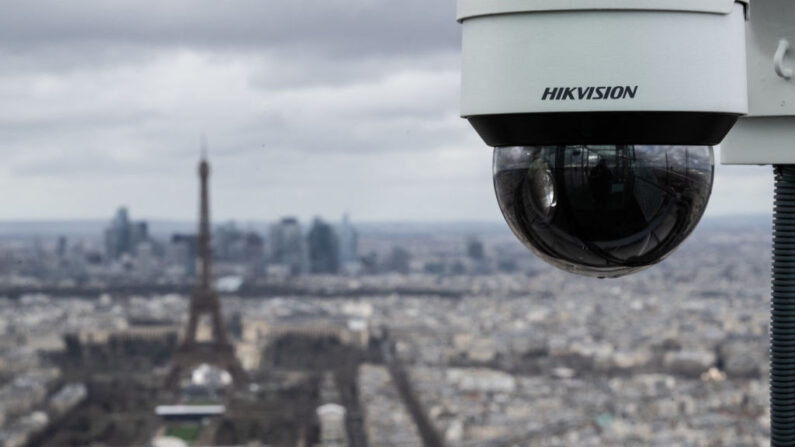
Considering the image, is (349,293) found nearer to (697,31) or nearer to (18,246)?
(18,246)

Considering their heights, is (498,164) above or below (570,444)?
above

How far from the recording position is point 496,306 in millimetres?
31844

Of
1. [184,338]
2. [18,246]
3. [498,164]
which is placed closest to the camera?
[498,164]

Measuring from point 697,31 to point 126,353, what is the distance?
77.8 ft

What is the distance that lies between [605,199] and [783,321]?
17.2 inches

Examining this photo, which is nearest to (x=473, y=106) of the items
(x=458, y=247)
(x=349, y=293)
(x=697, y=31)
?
(x=697, y=31)

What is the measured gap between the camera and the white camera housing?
111 centimetres

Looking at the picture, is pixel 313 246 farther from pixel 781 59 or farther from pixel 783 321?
pixel 781 59

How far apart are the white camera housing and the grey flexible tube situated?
397 mm

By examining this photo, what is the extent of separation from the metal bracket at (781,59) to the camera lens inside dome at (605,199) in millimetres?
176

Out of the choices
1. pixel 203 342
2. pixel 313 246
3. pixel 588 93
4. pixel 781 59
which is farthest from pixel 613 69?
pixel 313 246

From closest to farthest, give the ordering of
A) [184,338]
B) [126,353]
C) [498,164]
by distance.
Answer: [498,164] < [184,338] < [126,353]

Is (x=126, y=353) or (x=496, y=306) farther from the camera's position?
(x=496, y=306)

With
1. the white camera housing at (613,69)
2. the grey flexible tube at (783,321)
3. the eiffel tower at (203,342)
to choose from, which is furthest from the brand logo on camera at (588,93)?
the eiffel tower at (203,342)
